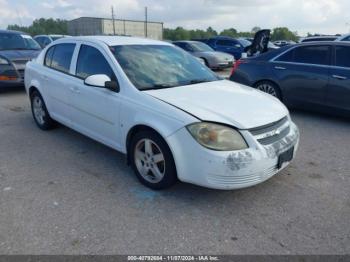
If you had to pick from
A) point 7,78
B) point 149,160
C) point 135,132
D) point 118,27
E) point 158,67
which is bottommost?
point 149,160

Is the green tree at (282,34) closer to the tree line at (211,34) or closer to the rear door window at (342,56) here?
the tree line at (211,34)

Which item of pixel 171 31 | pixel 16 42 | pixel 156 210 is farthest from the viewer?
pixel 171 31

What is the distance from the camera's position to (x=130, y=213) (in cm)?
302

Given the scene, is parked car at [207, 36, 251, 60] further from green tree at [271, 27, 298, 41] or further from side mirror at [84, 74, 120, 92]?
green tree at [271, 27, 298, 41]

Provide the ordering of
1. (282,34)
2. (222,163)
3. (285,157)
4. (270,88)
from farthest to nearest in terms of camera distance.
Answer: (282,34) → (270,88) → (285,157) → (222,163)

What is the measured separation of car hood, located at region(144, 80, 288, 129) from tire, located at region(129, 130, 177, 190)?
16.9 inches

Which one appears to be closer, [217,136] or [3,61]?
[217,136]

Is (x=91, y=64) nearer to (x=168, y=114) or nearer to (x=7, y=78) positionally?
(x=168, y=114)

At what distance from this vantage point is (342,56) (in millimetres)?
5852

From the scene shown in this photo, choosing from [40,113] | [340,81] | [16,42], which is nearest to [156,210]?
[40,113]

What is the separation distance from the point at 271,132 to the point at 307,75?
11.6 ft

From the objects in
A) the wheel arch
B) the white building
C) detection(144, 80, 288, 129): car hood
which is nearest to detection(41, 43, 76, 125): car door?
the wheel arch

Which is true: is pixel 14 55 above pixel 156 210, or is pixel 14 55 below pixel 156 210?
above

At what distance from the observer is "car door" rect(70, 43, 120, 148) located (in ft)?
12.2
